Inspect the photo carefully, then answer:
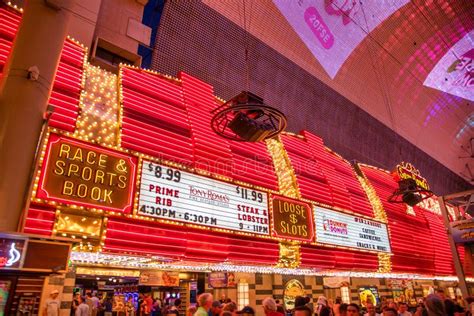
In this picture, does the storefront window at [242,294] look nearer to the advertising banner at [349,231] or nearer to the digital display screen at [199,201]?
the advertising banner at [349,231]

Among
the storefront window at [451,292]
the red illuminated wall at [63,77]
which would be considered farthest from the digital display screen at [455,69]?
the red illuminated wall at [63,77]

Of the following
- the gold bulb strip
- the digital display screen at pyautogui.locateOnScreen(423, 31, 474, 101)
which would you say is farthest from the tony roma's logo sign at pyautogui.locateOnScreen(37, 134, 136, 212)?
the digital display screen at pyautogui.locateOnScreen(423, 31, 474, 101)

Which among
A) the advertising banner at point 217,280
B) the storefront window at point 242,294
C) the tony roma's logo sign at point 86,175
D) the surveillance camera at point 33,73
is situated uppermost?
the surveillance camera at point 33,73

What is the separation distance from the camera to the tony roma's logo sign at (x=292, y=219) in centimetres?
1096

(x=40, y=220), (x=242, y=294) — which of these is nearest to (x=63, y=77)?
(x=40, y=220)

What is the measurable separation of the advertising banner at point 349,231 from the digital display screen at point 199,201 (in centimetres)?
278

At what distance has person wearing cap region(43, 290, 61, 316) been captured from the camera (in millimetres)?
7871

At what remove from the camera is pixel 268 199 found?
1101 centimetres

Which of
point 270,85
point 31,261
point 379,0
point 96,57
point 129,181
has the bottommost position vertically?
point 31,261

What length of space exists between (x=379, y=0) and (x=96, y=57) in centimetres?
1589

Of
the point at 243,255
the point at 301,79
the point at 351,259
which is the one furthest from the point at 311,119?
A: the point at 243,255

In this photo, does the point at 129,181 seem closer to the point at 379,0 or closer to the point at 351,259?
the point at 351,259

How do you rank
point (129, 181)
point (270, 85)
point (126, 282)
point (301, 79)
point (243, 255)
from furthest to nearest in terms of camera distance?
point (126, 282) → point (301, 79) → point (270, 85) → point (243, 255) → point (129, 181)

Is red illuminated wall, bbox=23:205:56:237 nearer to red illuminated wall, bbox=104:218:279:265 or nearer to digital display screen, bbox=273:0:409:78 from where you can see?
red illuminated wall, bbox=104:218:279:265
